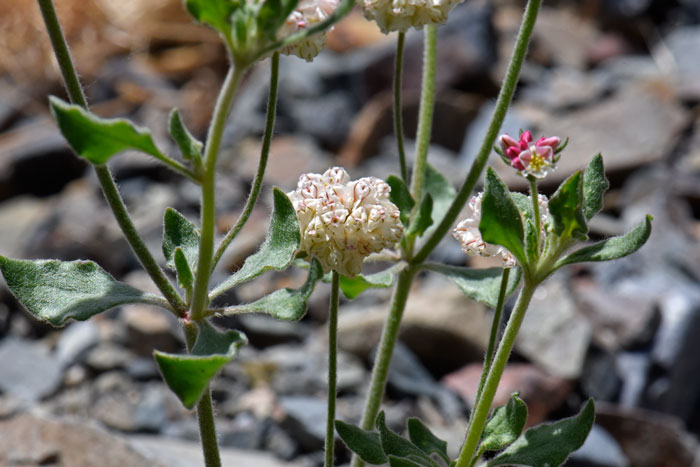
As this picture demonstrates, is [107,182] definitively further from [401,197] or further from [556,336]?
[556,336]

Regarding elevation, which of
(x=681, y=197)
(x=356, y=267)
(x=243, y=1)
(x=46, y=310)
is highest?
(x=243, y=1)

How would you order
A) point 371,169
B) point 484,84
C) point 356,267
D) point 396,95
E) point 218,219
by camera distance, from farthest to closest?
point 484,84
point 371,169
point 218,219
point 396,95
point 356,267

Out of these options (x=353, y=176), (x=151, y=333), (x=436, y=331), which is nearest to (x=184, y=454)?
(x=151, y=333)

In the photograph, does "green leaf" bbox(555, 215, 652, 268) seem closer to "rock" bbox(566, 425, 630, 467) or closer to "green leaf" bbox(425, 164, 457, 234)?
"green leaf" bbox(425, 164, 457, 234)

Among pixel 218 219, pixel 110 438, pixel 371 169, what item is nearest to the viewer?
pixel 110 438

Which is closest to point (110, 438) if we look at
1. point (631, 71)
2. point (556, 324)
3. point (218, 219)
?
point (556, 324)

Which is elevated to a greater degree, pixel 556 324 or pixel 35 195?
pixel 556 324

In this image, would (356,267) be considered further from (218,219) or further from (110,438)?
(218,219)
